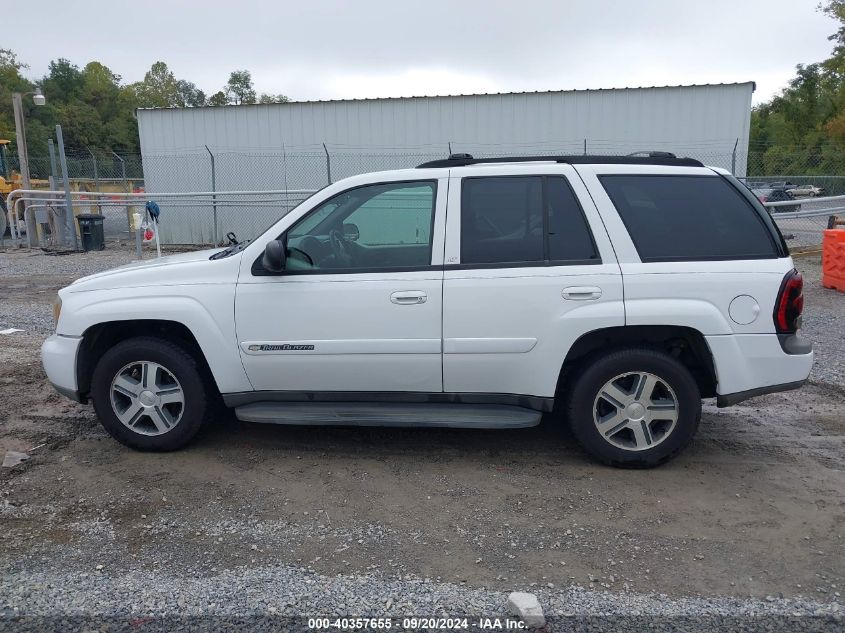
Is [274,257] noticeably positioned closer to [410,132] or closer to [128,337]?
[128,337]

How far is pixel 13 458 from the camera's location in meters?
4.62

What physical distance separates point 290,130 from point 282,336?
15.4m

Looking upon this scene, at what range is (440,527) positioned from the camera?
3.72 meters

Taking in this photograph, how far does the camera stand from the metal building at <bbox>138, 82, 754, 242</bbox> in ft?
55.2

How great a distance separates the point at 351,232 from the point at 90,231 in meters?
14.6

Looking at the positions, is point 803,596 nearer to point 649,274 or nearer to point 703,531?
point 703,531

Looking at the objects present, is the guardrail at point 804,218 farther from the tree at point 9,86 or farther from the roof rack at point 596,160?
the tree at point 9,86

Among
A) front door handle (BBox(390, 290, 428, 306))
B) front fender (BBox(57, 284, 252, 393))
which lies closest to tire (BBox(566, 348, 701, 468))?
front door handle (BBox(390, 290, 428, 306))

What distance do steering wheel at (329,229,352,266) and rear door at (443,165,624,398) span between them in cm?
63

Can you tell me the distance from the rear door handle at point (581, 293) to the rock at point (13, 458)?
3596 mm

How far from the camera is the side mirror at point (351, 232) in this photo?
4.52 meters

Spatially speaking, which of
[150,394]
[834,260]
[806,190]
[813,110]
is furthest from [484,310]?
[813,110]

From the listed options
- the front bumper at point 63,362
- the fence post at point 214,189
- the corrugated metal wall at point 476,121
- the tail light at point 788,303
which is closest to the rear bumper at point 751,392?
the tail light at point 788,303

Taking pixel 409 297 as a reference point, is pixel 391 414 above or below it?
below
